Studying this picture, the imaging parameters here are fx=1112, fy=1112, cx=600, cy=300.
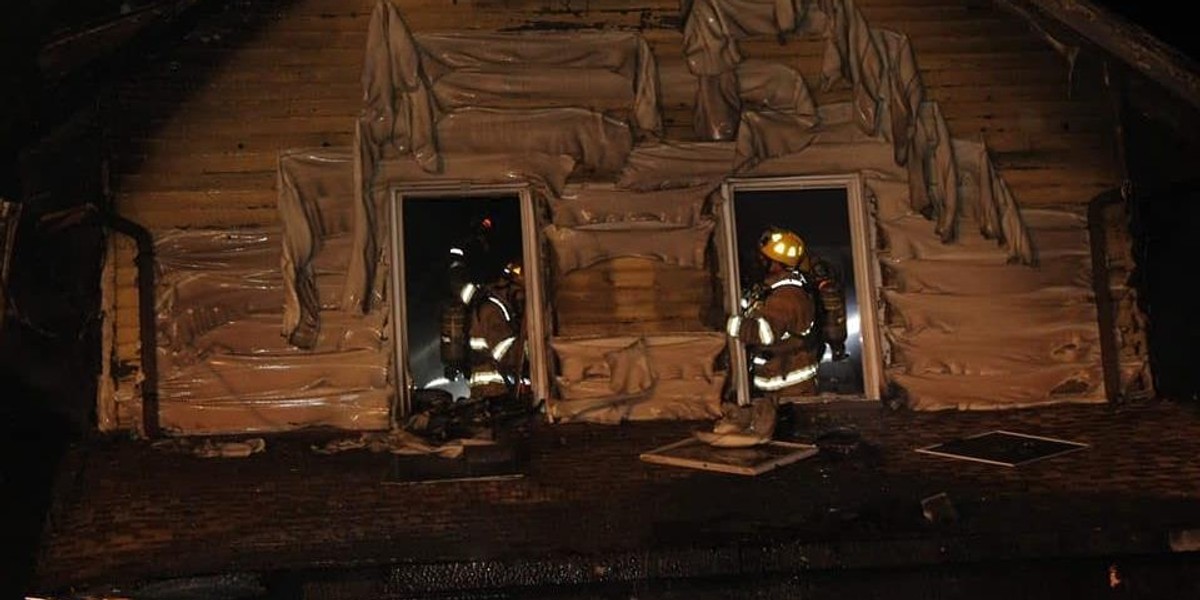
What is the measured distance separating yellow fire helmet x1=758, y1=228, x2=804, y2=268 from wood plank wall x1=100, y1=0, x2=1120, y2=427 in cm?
128

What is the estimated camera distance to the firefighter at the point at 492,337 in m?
8.28

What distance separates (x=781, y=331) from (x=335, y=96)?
317cm

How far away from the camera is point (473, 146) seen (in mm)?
6828

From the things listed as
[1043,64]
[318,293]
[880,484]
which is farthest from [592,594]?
[1043,64]

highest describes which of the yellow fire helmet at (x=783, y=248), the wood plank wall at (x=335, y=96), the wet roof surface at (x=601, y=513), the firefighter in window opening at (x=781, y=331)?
the wood plank wall at (x=335, y=96)

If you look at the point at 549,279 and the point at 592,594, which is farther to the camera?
the point at 549,279

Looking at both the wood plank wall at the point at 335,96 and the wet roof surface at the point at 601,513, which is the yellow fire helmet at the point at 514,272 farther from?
the wet roof surface at the point at 601,513

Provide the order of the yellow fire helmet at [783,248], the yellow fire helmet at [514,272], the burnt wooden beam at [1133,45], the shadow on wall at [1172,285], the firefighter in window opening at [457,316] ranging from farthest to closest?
the yellow fire helmet at [514,272], the firefighter in window opening at [457,316], the yellow fire helmet at [783,248], the shadow on wall at [1172,285], the burnt wooden beam at [1133,45]

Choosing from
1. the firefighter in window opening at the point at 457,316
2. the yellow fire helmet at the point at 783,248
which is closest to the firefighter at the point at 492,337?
the firefighter in window opening at the point at 457,316

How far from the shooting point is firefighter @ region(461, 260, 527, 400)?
27.2 ft

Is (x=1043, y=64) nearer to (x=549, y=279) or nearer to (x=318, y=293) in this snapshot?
(x=549, y=279)

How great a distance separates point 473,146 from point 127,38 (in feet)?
6.66

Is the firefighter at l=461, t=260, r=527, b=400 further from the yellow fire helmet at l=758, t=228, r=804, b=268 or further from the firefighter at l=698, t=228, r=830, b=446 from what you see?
the yellow fire helmet at l=758, t=228, r=804, b=268

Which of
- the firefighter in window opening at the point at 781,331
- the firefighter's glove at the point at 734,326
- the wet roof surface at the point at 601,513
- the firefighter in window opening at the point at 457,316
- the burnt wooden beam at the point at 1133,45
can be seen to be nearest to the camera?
the wet roof surface at the point at 601,513
